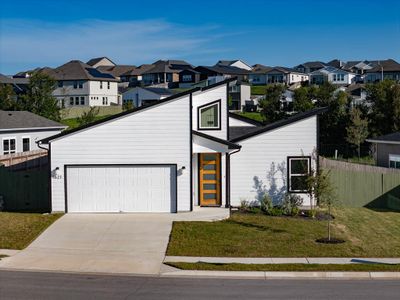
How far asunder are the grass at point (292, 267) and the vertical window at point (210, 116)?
10.0m

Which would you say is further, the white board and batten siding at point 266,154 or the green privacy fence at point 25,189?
the green privacy fence at point 25,189

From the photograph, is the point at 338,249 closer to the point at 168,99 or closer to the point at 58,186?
the point at 168,99

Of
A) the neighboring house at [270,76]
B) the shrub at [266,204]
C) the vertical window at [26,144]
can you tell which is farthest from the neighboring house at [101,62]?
the shrub at [266,204]

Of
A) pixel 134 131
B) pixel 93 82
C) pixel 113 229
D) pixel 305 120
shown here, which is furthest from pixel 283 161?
pixel 93 82

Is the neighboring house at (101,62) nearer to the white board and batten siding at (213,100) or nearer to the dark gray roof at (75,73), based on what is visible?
the dark gray roof at (75,73)

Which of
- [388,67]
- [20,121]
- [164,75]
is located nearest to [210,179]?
[20,121]

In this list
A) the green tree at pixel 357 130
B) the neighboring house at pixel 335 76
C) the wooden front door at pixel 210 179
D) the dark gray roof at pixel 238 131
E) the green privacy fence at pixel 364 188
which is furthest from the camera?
the neighboring house at pixel 335 76

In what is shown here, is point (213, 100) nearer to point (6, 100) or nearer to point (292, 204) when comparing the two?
point (292, 204)

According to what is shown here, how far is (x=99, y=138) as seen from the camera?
72.7 ft

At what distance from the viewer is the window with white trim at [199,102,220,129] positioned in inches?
958

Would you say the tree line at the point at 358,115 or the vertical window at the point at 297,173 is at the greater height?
the tree line at the point at 358,115

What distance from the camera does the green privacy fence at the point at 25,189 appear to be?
24016mm

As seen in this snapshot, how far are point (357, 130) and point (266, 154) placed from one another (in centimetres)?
2581

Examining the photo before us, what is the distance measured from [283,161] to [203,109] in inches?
162
